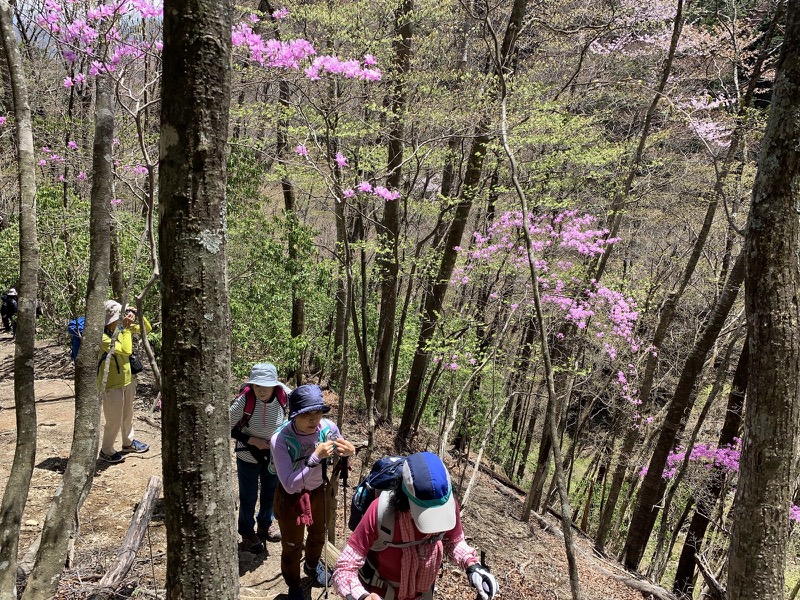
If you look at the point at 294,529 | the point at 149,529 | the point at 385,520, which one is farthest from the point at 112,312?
the point at 385,520

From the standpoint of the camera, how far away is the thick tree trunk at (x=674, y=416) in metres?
7.05

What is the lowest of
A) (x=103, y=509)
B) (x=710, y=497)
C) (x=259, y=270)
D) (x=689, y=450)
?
(x=710, y=497)

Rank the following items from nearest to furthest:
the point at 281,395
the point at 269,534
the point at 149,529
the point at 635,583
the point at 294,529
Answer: the point at 294,529 < the point at 281,395 < the point at 149,529 < the point at 269,534 < the point at 635,583

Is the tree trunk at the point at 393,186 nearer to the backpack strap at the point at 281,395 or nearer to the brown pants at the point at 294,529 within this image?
the backpack strap at the point at 281,395

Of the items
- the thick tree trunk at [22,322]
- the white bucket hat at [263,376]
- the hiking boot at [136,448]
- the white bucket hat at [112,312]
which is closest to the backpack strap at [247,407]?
the white bucket hat at [263,376]

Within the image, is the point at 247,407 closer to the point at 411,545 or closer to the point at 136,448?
the point at 411,545

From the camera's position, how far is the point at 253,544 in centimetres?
422

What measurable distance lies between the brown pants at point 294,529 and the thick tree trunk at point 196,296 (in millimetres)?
1772

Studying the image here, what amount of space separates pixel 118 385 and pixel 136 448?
115 cm

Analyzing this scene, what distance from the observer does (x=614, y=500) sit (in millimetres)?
11984

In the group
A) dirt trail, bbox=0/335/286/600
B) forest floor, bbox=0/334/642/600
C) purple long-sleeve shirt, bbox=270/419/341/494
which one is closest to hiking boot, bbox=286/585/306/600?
forest floor, bbox=0/334/642/600

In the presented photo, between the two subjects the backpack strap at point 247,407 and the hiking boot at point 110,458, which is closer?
the backpack strap at point 247,407

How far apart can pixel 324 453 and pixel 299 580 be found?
1.09 meters

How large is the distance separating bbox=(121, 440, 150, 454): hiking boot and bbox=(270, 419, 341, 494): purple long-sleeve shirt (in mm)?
3745
